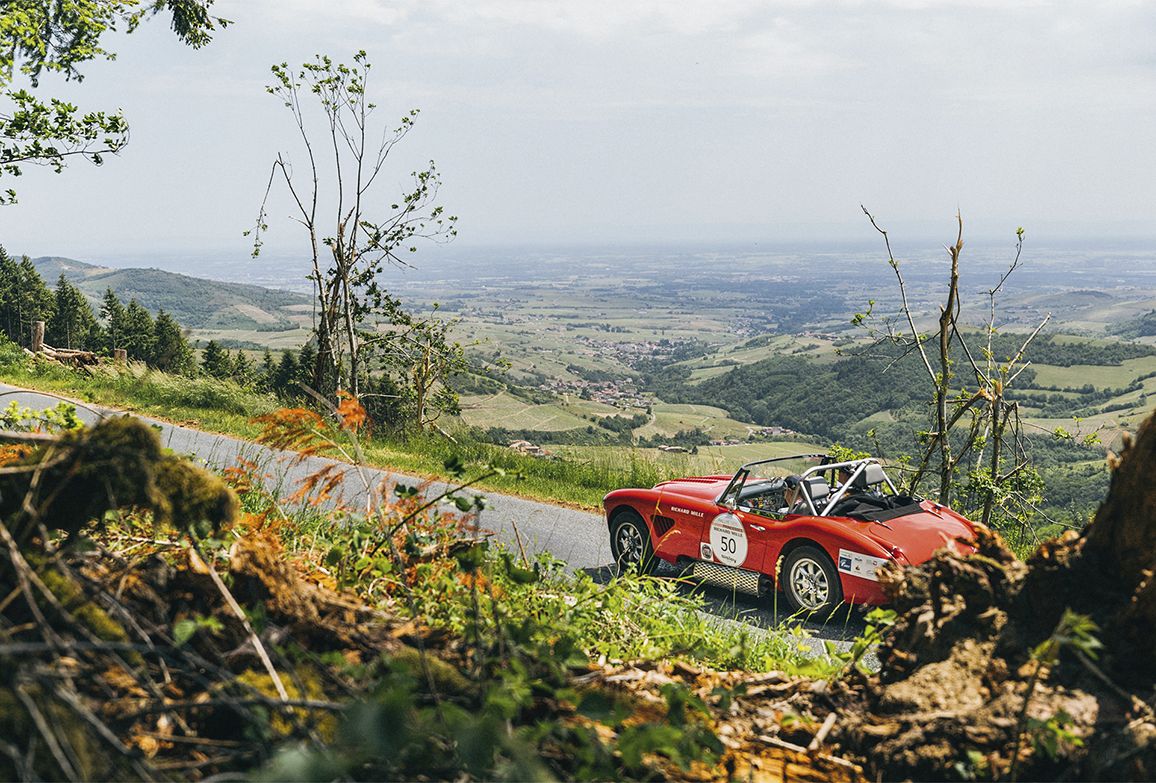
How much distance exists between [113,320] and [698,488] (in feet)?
165

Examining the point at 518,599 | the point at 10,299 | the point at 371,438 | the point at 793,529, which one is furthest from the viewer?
the point at 10,299

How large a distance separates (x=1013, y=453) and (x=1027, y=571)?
28.1 ft

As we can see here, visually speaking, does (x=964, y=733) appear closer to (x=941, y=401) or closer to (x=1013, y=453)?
(x=941, y=401)

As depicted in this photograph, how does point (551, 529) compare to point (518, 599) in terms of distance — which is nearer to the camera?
point (518, 599)

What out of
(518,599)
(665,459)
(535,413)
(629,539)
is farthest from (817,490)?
(535,413)

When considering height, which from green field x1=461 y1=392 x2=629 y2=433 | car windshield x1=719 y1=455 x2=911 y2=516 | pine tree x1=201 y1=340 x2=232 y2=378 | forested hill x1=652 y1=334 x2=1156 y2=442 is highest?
car windshield x1=719 y1=455 x2=911 y2=516

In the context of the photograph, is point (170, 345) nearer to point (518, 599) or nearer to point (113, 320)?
point (113, 320)

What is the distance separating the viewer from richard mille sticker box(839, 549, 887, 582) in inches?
274

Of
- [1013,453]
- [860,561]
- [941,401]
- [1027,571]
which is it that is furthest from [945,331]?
[1027,571]

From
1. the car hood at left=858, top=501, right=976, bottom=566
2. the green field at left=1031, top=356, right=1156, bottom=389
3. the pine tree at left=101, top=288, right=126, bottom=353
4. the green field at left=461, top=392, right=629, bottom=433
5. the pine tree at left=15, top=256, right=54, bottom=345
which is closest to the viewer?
the car hood at left=858, top=501, right=976, bottom=566

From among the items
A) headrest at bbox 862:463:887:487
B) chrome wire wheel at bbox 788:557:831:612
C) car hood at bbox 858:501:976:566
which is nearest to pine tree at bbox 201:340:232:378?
headrest at bbox 862:463:887:487

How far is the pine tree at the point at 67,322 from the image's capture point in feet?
142

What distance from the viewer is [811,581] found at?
751 centimetres

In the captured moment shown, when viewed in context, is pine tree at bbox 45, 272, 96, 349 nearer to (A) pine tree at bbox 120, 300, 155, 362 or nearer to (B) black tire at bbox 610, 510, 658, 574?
(A) pine tree at bbox 120, 300, 155, 362
